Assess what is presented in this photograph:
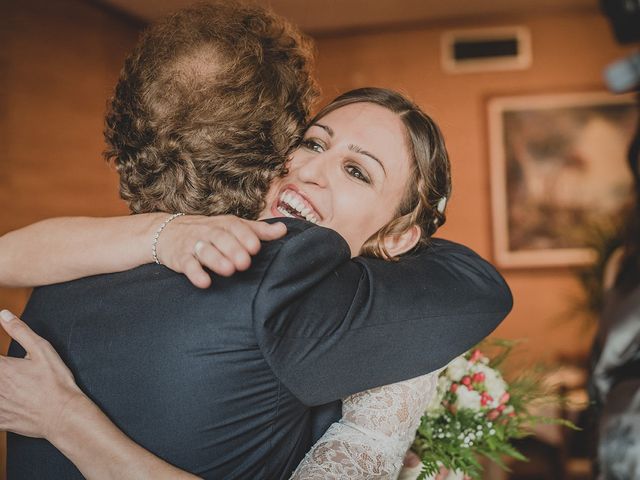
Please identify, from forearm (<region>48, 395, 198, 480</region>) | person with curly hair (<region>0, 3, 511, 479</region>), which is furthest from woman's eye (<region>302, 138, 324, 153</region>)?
forearm (<region>48, 395, 198, 480</region>)

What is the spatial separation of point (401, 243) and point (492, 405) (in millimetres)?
443

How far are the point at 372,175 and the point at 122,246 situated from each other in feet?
2.37

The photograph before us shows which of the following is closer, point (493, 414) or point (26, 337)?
point (26, 337)

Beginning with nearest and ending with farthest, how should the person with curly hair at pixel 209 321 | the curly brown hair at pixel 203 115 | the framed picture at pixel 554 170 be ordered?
the person with curly hair at pixel 209 321 → the curly brown hair at pixel 203 115 → the framed picture at pixel 554 170

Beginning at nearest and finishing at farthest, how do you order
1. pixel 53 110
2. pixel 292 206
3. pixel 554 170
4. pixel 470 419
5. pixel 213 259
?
pixel 213 259 < pixel 292 206 < pixel 470 419 < pixel 53 110 < pixel 554 170

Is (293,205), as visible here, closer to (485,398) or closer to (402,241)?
(402,241)

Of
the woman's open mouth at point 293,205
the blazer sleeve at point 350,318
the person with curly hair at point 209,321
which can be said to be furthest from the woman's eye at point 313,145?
the blazer sleeve at point 350,318

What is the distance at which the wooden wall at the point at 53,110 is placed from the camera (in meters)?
4.61

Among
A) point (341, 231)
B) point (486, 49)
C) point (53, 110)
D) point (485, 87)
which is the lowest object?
point (341, 231)

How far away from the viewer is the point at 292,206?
1.60m

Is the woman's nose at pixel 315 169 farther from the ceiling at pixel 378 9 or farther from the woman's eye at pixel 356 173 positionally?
the ceiling at pixel 378 9

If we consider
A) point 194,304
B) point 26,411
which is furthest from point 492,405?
point 26,411

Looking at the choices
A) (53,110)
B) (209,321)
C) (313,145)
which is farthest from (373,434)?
(53,110)

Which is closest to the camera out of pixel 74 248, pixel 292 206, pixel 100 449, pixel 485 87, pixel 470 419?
pixel 100 449
